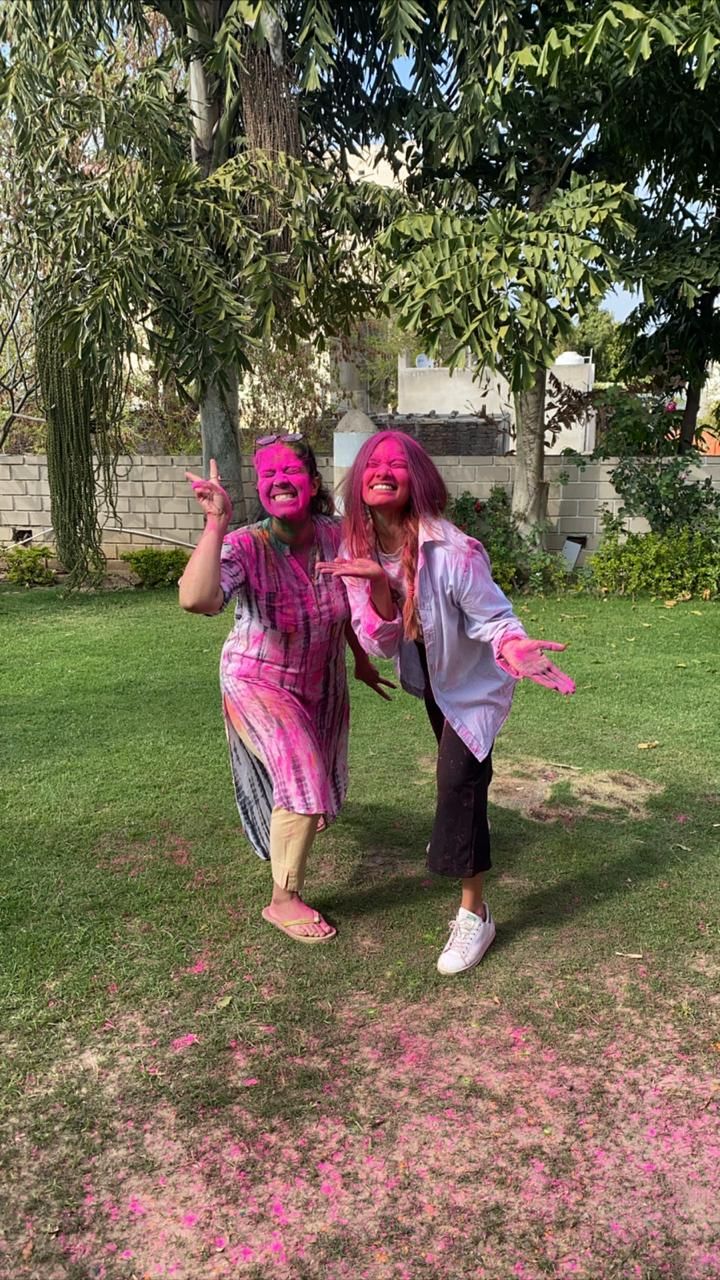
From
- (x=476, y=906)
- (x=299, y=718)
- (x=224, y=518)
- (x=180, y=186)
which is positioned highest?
(x=180, y=186)

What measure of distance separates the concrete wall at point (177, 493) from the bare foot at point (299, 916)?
6.84 m

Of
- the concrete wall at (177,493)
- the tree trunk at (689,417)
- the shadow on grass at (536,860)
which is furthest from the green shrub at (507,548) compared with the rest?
the shadow on grass at (536,860)

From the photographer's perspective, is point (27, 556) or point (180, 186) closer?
point (180, 186)

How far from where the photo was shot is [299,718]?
2984 millimetres

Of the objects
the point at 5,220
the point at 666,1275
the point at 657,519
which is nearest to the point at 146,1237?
the point at 666,1275

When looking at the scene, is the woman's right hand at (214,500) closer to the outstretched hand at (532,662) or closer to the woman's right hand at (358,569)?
the woman's right hand at (358,569)

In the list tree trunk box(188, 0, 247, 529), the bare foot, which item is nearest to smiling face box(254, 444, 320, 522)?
the bare foot

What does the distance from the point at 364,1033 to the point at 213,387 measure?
6.98m

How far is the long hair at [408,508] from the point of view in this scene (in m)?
2.70

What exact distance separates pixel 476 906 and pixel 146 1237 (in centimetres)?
134

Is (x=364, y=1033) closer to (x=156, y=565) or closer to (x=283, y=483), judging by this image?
(x=283, y=483)

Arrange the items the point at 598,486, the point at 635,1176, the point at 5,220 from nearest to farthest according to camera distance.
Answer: the point at 635,1176 < the point at 5,220 < the point at 598,486

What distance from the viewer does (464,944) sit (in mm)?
2906

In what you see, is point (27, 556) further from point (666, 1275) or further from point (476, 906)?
point (666, 1275)
